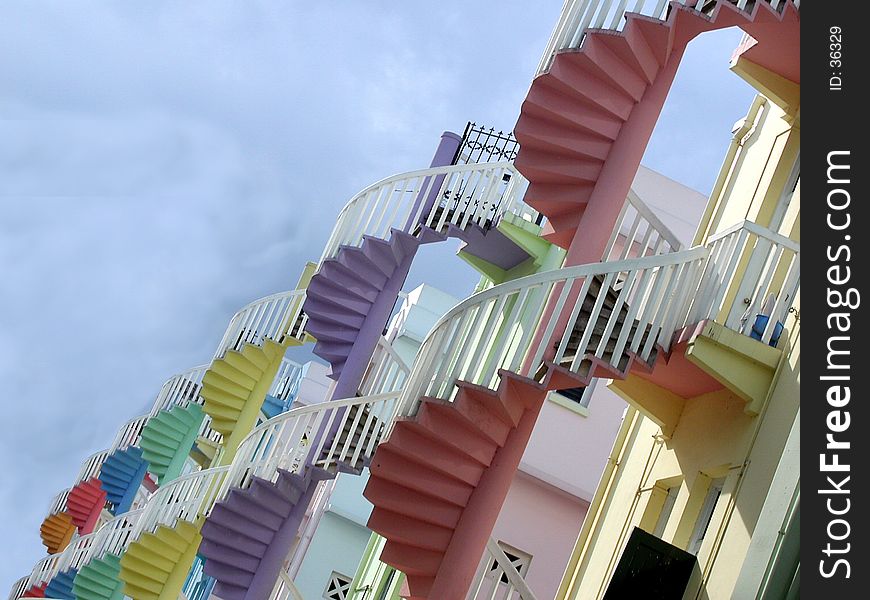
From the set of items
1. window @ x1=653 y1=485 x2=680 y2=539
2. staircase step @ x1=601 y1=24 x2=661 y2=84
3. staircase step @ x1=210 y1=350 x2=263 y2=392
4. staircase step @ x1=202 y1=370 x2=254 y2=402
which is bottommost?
window @ x1=653 y1=485 x2=680 y2=539

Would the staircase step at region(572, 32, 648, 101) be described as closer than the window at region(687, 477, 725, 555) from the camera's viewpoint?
No

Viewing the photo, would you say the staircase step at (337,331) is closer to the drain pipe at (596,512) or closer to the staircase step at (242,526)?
the staircase step at (242,526)

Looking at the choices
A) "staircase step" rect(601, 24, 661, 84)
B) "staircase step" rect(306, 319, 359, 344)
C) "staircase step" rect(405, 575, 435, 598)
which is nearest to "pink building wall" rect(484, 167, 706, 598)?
"staircase step" rect(306, 319, 359, 344)

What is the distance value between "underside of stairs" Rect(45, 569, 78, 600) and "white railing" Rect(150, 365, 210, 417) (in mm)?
2707

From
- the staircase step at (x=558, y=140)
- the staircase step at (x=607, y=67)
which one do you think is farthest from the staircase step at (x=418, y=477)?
the staircase step at (x=607, y=67)

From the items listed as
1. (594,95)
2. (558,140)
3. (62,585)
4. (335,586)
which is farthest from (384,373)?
(62,585)

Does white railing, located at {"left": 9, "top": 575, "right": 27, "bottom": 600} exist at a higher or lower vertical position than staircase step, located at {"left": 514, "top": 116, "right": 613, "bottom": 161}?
lower

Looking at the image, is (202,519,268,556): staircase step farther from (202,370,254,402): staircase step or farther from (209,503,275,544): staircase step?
(202,370,254,402): staircase step

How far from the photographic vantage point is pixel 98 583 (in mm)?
19281

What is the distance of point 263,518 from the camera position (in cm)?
1334

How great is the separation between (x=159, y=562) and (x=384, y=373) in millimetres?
4322

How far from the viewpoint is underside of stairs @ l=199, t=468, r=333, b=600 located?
13.2 metres

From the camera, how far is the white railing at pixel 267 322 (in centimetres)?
1608
